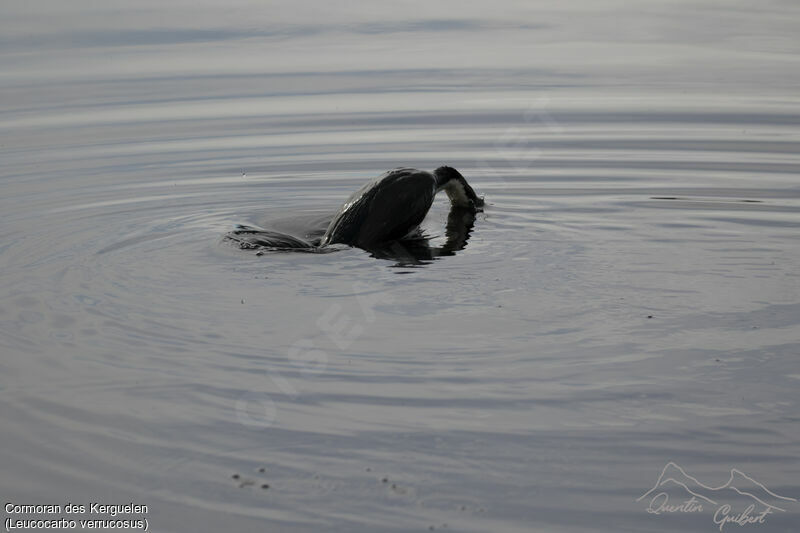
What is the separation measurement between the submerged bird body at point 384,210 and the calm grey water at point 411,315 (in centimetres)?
31

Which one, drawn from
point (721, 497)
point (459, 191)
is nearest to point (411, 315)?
point (721, 497)

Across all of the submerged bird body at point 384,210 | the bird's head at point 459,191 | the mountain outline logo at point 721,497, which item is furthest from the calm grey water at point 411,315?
the submerged bird body at point 384,210

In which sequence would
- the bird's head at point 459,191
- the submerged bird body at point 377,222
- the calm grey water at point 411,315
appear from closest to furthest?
the calm grey water at point 411,315 < the submerged bird body at point 377,222 < the bird's head at point 459,191

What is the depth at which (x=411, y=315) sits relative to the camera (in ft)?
18.6

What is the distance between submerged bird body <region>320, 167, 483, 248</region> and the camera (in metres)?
7.16

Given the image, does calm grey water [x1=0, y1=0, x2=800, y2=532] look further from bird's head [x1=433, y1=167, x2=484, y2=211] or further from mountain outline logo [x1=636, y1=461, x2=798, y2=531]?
bird's head [x1=433, y1=167, x2=484, y2=211]

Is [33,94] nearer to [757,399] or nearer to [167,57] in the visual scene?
[167,57]

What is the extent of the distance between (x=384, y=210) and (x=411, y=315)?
Result: 1718mm

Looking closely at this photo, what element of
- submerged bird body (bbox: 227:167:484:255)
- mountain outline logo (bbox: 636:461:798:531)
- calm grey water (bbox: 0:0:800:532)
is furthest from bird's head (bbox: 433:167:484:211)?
mountain outline logo (bbox: 636:461:798:531)

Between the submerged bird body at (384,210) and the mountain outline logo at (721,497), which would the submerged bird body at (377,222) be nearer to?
the submerged bird body at (384,210)

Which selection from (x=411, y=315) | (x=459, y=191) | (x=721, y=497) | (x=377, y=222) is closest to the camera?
(x=721, y=497)

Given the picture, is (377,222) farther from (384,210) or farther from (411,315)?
(411,315)

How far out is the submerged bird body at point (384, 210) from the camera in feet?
23.5

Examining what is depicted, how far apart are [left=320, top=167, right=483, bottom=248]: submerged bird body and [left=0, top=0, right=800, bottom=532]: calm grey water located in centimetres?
31
